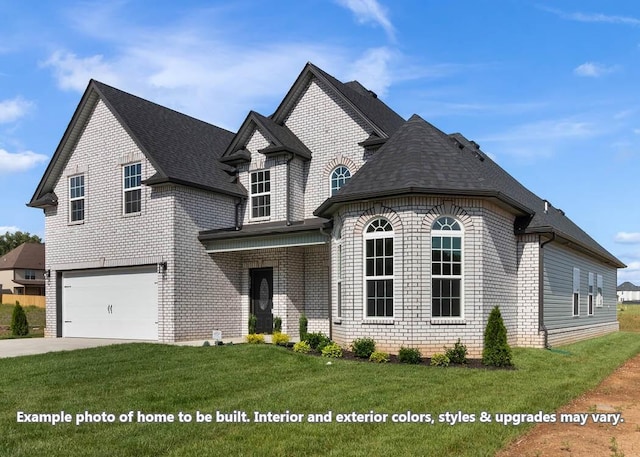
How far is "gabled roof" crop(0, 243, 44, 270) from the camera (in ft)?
203

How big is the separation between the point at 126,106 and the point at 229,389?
13241 mm

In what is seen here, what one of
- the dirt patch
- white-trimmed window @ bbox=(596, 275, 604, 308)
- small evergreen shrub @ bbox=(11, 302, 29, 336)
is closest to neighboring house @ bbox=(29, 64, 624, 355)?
white-trimmed window @ bbox=(596, 275, 604, 308)

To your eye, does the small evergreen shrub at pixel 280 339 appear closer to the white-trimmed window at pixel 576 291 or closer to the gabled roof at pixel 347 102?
the gabled roof at pixel 347 102

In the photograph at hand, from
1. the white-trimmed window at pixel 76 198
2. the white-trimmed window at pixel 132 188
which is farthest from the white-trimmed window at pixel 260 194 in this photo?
the white-trimmed window at pixel 76 198

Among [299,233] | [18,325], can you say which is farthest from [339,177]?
[18,325]

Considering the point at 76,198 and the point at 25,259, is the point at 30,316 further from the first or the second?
the point at 25,259

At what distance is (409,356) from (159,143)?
36.4 ft

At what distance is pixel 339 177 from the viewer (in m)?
19.5

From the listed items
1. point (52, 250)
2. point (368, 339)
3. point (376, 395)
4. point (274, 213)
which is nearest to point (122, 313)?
point (52, 250)

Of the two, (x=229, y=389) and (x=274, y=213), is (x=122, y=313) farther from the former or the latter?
(x=229, y=389)

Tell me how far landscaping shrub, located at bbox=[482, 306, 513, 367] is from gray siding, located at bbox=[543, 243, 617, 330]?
15.9 ft

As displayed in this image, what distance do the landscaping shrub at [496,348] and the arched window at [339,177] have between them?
817 cm

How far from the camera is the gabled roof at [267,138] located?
63.2ft

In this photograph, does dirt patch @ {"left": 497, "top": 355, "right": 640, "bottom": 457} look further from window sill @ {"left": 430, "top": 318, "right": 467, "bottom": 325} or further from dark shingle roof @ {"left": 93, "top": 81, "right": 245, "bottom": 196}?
dark shingle roof @ {"left": 93, "top": 81, "right": 245, "bottom": 196}
